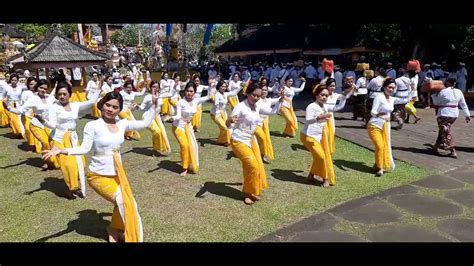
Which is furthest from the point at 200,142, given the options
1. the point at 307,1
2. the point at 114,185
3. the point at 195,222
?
the point at 307,1

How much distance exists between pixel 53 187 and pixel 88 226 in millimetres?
1987

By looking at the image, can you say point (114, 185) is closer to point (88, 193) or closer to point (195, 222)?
point (195, 222)

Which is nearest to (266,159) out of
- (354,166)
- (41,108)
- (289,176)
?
(289,176)

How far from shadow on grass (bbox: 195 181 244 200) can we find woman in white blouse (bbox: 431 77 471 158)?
4.43 m

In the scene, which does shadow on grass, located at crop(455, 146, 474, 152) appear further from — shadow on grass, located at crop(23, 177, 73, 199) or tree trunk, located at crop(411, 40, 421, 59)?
tree trunk, located at crop(411, 40, 421, 59)

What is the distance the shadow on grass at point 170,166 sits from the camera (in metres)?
7.52

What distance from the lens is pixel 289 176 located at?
7.07 meters

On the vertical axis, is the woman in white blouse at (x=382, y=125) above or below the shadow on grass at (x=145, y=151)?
above

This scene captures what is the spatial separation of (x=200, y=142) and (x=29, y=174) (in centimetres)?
391

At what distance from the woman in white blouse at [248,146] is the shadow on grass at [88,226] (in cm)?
198

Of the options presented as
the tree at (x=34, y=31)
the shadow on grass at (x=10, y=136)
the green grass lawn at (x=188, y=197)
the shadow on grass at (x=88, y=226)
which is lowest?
the shadow on grass at (x=88, y=226)

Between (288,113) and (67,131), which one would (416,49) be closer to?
(288,113)

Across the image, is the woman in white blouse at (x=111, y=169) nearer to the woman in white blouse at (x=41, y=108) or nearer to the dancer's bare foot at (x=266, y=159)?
the woman in white blouse at (x=41, y=108)

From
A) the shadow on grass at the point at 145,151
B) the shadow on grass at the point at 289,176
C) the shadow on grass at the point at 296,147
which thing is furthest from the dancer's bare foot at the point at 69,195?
the shadow on grass at the point at 296,147
